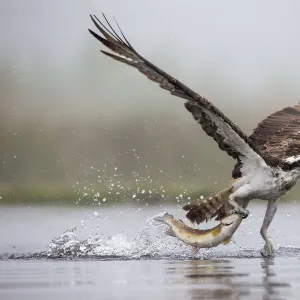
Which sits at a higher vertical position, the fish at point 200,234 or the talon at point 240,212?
the talon at point 240,212

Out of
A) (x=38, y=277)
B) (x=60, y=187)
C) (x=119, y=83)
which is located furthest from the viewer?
(x=119, y=83)

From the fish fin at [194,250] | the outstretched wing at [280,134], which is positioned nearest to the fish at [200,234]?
the fish fin at [194,250]

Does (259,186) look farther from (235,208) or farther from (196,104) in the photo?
(196,104)

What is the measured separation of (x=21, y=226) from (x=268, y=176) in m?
5.15

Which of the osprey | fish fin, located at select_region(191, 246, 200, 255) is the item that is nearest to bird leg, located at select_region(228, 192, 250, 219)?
the osprey

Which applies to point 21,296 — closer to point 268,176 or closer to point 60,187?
point 268,176

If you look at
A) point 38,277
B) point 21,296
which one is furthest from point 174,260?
point 21,296

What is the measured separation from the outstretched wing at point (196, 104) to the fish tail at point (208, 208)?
0.54 metres

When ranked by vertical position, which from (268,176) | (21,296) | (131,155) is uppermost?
(131,155)

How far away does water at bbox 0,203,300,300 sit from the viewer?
14766mm

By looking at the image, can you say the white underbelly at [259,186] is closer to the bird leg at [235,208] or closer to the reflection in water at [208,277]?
the bird leg at [235,208]

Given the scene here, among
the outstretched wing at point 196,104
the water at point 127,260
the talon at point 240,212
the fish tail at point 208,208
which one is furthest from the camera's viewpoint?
the fish tail at point 208,208

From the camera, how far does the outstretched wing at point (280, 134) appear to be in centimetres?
2039

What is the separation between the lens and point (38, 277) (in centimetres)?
1625
